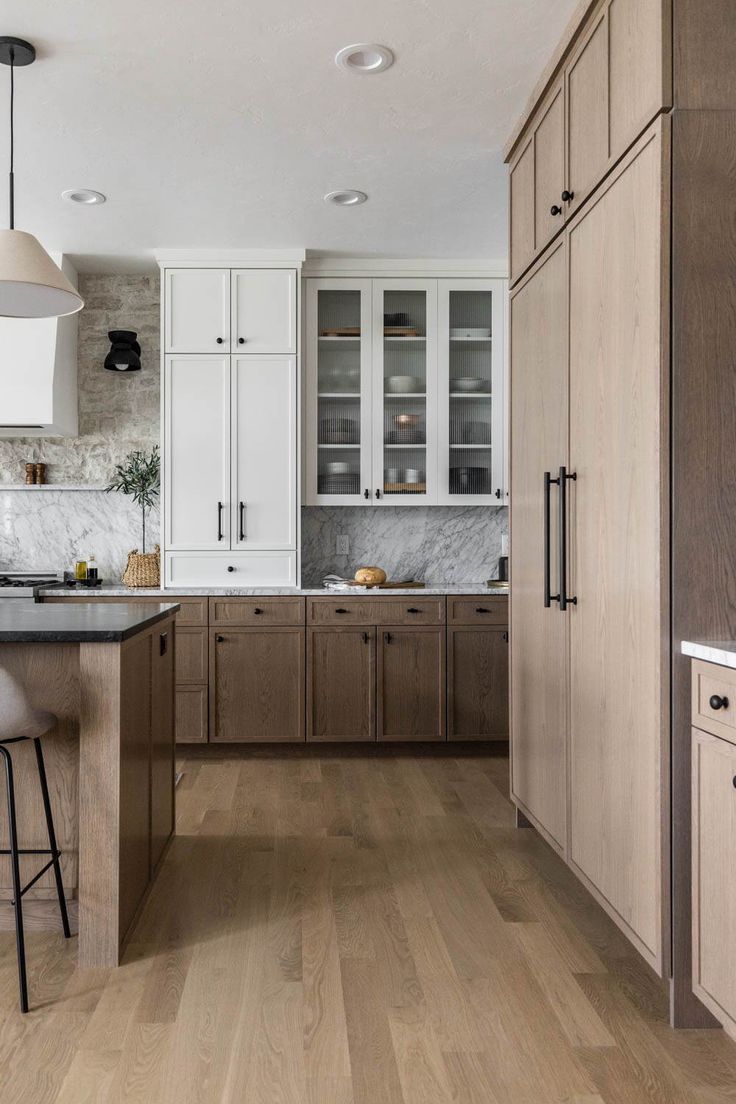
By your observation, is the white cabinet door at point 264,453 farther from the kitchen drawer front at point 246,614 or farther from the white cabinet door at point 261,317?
the kitchen drawer front at point 246,614

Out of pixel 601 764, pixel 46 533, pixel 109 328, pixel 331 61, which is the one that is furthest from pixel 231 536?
pixel 601 764

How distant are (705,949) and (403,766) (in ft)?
8.60

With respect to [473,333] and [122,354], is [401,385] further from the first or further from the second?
[122,354]

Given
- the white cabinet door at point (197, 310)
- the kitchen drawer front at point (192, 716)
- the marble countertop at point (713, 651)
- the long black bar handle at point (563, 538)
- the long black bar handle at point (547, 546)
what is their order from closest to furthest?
1. the marble countertop at point (713, 651)
2. the long black bar handle at point (563, 538)
3. the long black bar handle at point (547, 546)
4. the kitchen drawer front at point (192, 716)
5. the white cabinet door at point (197, 310)

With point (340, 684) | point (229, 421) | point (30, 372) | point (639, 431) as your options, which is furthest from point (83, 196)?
point (639, 431)

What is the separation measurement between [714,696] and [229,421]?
3413mm

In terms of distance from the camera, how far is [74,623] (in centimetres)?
243

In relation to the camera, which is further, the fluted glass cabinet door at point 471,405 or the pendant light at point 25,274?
the fluted glass cabinet door at point 471,405

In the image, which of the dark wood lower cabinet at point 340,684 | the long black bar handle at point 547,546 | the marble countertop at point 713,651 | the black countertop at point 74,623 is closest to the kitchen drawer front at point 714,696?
the marble countertop at point 713,651

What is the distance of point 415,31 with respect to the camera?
2.71 metres

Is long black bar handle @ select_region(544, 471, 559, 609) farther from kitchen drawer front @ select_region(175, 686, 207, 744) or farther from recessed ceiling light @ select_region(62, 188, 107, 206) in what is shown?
recessed ceiling light @ select_region(62, 188, 107, 206)

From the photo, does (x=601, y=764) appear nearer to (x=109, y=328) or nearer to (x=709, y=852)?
(x=709, y=852)

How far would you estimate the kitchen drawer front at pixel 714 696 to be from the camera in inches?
69.2

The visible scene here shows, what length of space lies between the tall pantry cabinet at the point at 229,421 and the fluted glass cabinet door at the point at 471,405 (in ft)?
2.87
